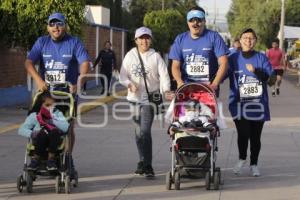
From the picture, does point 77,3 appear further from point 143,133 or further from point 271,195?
point 271,195

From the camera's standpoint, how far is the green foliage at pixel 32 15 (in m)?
16.7

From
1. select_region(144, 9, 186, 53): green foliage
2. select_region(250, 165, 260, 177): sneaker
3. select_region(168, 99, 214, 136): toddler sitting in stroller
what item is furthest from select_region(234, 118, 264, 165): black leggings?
select_region(144, 9, 186, 53): green foliage

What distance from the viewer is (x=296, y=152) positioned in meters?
11.2

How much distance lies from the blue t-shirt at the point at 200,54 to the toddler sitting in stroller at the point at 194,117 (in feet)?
1.41

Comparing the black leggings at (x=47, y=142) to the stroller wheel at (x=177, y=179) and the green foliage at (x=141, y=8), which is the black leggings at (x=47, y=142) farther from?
the green foliage at (x=141, y=8)

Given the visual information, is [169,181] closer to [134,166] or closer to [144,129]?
[144,129]

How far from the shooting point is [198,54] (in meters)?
8.52

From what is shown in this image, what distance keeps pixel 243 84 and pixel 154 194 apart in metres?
2.07

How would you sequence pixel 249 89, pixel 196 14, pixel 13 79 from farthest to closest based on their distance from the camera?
pixel 13 79 < pixel 249 89 < pixel 196 14

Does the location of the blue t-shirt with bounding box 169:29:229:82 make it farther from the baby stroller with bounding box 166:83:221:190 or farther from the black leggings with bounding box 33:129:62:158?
the black leggings with bounding box 33:129:62:158

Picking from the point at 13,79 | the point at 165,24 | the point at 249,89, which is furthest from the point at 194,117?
the point at 165,24

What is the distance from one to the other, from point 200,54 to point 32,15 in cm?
898

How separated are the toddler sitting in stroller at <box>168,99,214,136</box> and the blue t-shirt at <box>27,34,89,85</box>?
130cm

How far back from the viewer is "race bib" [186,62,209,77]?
8.52m
